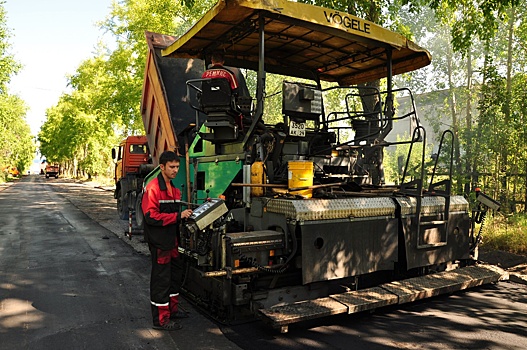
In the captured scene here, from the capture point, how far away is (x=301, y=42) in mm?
5777

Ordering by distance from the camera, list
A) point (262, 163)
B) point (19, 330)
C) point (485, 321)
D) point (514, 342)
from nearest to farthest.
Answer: point (514, 342) < point (19, 330) < point (485, 321) < point (262, 163)

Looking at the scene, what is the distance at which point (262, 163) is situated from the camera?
5016 mm

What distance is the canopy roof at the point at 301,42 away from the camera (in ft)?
15.3

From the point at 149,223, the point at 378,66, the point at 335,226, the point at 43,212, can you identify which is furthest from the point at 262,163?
the point at 43,212

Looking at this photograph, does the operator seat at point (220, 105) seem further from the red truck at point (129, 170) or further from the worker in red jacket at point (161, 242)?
the red truck at point (129, 170)

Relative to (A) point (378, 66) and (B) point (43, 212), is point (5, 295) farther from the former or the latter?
(B) point (43, 212)

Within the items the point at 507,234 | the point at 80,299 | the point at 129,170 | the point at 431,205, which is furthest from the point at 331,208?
the point at 129,170

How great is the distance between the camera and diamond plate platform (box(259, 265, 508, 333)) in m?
4.00

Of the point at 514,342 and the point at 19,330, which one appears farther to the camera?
the point at 19,330

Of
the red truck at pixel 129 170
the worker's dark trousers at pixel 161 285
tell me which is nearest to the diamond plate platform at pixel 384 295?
the worker's dark trousers at pixel 161 285

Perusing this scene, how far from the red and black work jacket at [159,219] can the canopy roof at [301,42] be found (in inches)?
80.0

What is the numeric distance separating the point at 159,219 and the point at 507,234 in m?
6.64

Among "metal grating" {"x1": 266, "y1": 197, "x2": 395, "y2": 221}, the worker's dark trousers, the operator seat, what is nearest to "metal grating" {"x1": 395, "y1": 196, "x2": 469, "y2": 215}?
"metal grating" {"x1": 266, "y1": 197, "x2": 395, "y2": 221}

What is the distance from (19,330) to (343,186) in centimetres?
405
